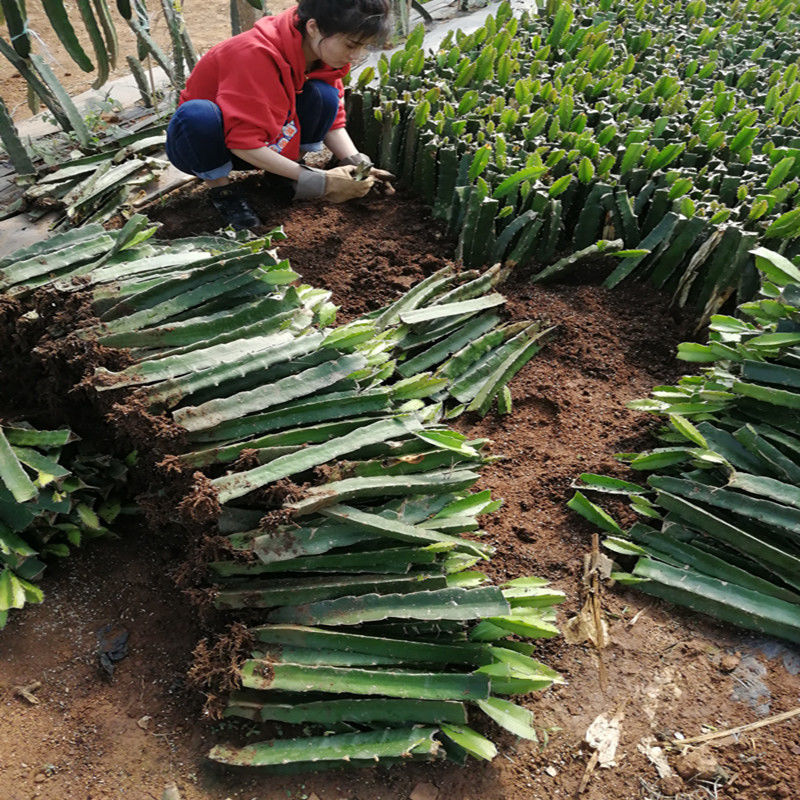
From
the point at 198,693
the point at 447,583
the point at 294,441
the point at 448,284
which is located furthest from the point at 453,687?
the point at 448,284

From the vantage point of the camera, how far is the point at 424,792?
1.64 m

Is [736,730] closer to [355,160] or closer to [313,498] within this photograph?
[313,498]

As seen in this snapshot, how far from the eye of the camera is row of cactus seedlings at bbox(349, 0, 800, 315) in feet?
9.09

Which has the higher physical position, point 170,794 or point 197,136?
point 197,136

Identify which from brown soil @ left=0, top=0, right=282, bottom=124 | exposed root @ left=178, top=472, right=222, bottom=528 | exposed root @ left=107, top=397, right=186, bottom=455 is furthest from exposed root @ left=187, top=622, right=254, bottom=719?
brown soil @ left=0, top=0, right=282, bottom=124

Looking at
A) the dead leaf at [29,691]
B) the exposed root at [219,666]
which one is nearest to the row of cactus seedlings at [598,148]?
the exposed root at [219,666]

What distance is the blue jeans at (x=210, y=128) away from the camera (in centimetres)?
279

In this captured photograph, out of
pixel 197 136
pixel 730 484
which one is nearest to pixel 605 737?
pixel 730 484

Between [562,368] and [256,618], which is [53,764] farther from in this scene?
[562,368]

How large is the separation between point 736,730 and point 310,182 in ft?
7.78

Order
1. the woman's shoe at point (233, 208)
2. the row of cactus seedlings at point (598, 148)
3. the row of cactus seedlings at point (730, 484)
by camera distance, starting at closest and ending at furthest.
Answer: the row of cactus seedlings at point (730, 484) < the row of cactus seedlings at point (598, 148) < the woman's shoe at point (233, 208)

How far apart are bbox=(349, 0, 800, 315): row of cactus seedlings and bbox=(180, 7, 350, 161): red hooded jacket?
0.58m

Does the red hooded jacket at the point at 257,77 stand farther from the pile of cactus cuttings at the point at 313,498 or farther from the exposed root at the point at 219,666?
the exposed root at the point at 219,666

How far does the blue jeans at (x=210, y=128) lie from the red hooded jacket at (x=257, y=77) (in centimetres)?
8
